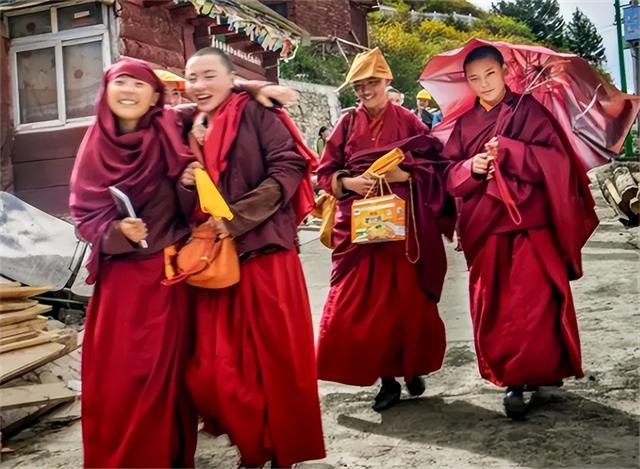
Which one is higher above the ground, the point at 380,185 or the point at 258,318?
the point at 380,185

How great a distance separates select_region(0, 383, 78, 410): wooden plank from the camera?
4066 millimetres

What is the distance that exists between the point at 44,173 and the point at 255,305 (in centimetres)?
716

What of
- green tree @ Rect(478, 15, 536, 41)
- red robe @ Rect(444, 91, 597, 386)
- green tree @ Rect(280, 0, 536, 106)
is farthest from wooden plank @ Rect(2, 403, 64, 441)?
green tree @ Rect(478, 15, 536, 41)

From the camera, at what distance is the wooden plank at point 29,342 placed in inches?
175

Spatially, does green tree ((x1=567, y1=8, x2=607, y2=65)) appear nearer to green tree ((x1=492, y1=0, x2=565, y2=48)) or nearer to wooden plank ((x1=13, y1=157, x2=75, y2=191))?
green tree ((x1=492, y1=0, x2=565, y2=48))

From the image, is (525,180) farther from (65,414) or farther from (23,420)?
(23,420)

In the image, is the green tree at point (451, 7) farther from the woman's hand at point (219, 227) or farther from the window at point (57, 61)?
the woman's hand at point (219, 227)

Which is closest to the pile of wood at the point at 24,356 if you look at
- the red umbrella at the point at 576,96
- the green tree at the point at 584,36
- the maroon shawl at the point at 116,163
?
the maroon shawl at the point at 116,163

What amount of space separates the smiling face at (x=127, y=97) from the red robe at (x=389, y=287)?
1321 mm

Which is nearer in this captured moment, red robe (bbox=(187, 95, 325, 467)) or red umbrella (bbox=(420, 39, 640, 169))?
red robe (bbox=(187, 95, 325, 467))

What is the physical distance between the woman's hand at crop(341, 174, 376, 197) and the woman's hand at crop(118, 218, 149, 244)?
4.53 ft

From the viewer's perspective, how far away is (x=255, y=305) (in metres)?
2.94

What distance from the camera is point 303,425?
291cm

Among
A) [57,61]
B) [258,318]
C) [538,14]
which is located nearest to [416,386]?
[258,318]
